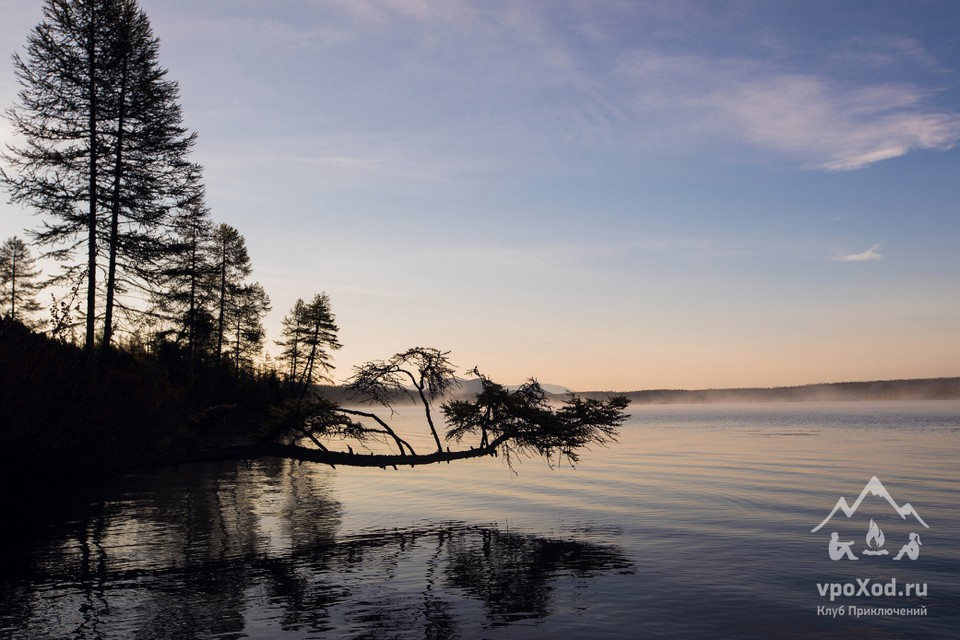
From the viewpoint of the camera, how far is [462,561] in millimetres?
17125

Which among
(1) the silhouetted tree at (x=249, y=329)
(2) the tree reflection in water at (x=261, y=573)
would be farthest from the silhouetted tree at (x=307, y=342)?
(2) the tree reflection in water at (x=261, y=573)

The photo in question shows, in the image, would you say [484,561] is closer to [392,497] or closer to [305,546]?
[305,546]

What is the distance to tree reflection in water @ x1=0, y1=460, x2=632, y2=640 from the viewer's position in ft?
39.1

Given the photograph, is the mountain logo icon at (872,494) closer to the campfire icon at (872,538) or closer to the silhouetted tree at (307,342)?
the campfire icon at (872,538)

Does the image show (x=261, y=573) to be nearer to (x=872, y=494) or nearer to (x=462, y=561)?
(x=462, y=561)

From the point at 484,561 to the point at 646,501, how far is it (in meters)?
13.3

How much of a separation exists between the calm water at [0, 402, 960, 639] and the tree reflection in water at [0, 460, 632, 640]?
65 millimetres

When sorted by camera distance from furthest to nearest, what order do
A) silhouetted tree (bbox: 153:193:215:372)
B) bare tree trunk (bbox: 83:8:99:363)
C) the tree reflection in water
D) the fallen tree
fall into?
silhouetted tree (bbox: 153:193:215:372) < bare tree trunk (bbox: 83:8:99:363) < the fallen tree < the tree reflection in water

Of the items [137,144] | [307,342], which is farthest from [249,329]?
[137,144]

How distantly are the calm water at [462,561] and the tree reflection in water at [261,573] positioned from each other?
0.07 meters

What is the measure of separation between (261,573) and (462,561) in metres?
4.91

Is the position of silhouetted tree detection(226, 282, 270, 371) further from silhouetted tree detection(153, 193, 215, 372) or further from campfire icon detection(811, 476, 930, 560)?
campfire icon detection(811, 476, 930, 560)

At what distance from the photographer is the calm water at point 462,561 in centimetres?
1222

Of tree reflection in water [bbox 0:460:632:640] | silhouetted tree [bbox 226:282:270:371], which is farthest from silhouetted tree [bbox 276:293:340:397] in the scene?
tree reflection in water [bbox 0:460:632:640]
